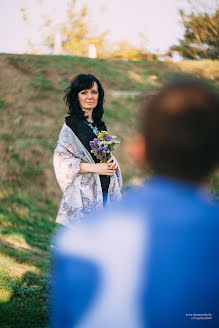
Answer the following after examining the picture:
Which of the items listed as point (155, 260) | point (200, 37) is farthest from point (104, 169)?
point (200, 37)

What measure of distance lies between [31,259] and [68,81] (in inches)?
256

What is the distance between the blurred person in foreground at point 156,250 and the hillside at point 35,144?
102 inches

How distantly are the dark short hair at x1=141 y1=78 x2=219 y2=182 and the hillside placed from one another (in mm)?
2880

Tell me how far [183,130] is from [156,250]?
0.31 metres

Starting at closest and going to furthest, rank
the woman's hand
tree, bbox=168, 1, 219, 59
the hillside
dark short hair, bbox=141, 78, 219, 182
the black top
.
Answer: dark short hair, bbox=141, 78, 219, 182
the woman's hand
the black top
the hillside
tree, bbox=168, 1, 219, 59

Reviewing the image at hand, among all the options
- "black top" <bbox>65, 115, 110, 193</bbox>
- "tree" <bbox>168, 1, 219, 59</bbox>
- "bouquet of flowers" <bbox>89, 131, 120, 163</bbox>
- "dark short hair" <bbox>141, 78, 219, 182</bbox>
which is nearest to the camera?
"dark short hair" <bbox>141, 78, 219, 182</bbox>

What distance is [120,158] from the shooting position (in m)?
8.70

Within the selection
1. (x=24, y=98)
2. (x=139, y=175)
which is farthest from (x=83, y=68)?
(x=139, y=175)

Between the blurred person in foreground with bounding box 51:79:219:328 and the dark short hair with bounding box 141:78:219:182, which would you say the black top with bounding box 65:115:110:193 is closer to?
the blurred person in foreground with bounding box 51:79:219:328

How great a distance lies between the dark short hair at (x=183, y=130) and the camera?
83 cm

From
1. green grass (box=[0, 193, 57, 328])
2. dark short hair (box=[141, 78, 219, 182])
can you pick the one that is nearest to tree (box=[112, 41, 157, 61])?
green grass (box=[0, 193, 57, 328])

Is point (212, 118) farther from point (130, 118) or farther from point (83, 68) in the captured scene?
point (83, 68)

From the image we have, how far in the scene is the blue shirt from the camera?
926mm

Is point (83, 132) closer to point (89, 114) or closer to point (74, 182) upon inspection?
point (89, 114)
